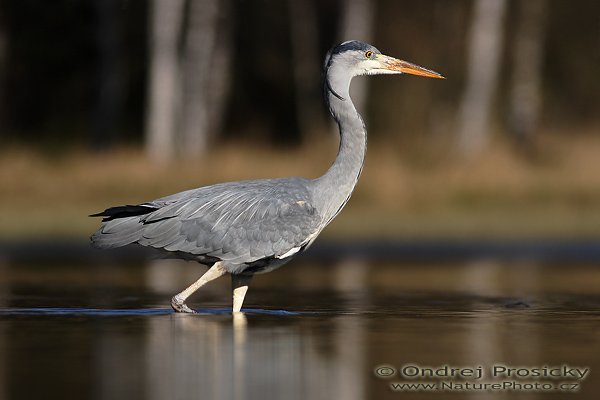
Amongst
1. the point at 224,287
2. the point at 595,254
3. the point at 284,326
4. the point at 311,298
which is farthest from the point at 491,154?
the point at 284,326

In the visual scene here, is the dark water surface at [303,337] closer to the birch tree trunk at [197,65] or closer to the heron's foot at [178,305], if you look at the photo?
the heron's foot at [178,305]

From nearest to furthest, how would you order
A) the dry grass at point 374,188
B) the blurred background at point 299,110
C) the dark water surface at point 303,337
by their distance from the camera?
the dark water surface at point 303,337
the dry grass at point 374,188
the blurred background at point 299,110

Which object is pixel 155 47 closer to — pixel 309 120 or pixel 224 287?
pixel 309 120

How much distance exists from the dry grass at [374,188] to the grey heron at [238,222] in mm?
8839

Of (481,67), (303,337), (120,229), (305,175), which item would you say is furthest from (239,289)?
(481,67)

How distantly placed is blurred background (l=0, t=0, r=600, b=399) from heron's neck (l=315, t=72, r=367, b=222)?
2.85ft

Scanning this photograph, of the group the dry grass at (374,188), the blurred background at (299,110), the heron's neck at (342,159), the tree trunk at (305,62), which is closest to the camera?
the heron's neck at (342,159)

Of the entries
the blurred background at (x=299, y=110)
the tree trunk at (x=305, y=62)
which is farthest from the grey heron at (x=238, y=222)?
the tree trunk at (x=305, y=62)

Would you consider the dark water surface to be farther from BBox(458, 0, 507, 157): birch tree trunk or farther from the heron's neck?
BBox(458, 0, 507, 157): birch tree trunk

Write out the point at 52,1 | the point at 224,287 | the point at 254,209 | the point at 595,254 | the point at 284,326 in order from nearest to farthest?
the point at 284,326 < the point at 254,209 < the point at 224,287 < the point at 595,254 < the point at 52,1

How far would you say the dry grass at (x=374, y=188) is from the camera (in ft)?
66.8

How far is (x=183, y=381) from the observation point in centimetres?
727

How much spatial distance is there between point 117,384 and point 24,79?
3384cm

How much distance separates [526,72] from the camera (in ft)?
107
